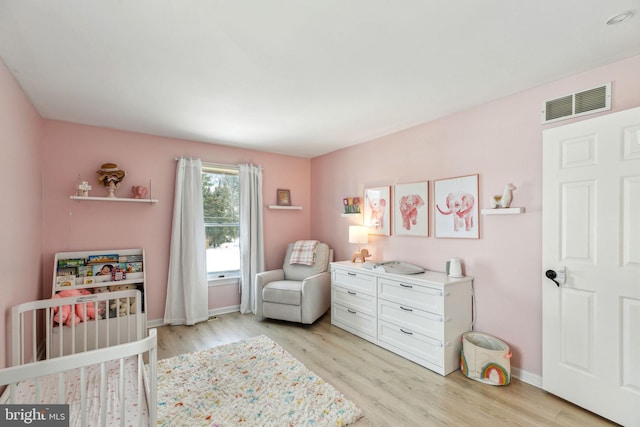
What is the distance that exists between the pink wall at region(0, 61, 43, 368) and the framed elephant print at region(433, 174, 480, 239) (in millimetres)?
3544

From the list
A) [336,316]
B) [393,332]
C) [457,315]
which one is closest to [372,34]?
[457,315]

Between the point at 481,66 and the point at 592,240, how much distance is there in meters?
1.44

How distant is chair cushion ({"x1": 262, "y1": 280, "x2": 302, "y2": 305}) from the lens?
361 cm

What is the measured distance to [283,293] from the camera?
367 cm

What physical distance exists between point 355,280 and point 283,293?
942 mm

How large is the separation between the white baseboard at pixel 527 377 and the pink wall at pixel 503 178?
0.04 m

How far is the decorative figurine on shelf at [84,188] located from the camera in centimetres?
313

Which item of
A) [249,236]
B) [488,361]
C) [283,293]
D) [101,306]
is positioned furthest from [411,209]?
[101,306]

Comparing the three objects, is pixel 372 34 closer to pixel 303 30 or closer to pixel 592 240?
pixel 303 30

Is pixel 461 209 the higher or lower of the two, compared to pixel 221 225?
higher

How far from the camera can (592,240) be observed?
2018mm

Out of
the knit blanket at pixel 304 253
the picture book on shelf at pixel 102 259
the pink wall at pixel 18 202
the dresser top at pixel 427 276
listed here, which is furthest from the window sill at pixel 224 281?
the dresser top at pixel 427 276

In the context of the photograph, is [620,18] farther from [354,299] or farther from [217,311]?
[217,311]

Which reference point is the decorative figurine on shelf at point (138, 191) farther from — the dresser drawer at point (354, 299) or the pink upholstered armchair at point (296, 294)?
the dresser drawer at point (354, 299)
